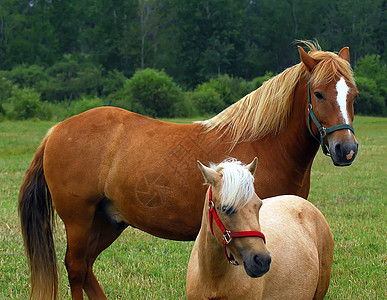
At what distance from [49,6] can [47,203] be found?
50.9m

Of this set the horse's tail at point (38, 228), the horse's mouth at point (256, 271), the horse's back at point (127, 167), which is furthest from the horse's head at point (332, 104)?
the horse's tail at point (38, 228)

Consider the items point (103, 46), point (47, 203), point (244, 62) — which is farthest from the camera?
point (244, 62)

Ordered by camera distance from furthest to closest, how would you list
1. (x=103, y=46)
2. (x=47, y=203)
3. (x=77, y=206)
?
(x=103, y=46), (x=47, y=203), (x=77, y=206)

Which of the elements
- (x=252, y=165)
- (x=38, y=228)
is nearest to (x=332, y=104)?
(x=252, y=165)

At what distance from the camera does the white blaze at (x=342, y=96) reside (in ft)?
11.3

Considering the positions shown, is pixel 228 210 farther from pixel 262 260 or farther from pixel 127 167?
pixel 127 167

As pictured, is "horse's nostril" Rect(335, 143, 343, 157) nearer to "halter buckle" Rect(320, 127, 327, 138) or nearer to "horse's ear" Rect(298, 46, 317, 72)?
"halter buckle" Rect(320, 127, 327, 138)

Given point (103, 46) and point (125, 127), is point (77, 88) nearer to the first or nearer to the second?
point (103, 46)

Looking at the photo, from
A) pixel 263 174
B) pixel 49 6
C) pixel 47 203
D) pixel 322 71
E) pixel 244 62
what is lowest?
pixel 244 62

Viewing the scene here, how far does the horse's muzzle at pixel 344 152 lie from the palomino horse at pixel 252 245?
49 cm

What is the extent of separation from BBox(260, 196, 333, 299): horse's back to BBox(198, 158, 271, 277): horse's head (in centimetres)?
61

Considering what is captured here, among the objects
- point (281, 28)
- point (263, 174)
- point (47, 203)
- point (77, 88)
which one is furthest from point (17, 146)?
point (281, 28)

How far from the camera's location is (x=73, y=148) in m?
4.02

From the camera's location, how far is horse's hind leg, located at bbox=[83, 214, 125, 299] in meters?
4.09
